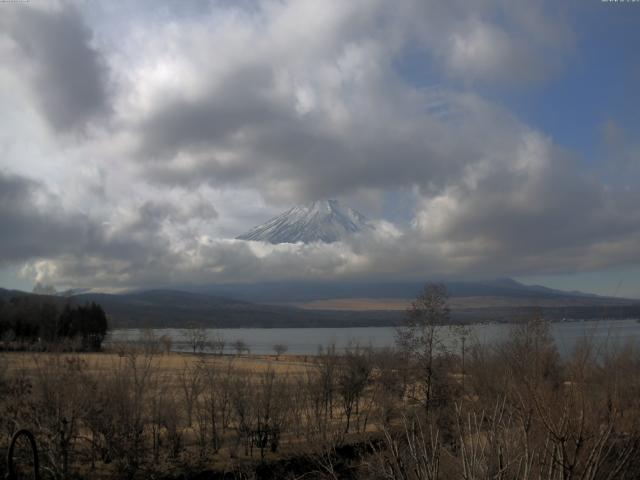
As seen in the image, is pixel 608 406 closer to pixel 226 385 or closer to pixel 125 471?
pixel 125 471

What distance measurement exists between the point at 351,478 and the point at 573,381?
23320 mm

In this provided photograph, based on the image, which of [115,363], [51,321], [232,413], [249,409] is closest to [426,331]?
[249,409]

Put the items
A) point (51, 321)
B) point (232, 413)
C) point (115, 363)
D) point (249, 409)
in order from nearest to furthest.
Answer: point (249, 409), point (232, 413), point (115, 363), point (51, 321)

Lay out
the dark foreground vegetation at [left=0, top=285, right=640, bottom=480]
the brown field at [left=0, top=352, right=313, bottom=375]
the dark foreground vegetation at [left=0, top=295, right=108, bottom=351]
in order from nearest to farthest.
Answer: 1. the dark foreground vegetation at [left=0, top=285, right=640, bottom=480]
2. the brown field at [left=0, top=352, right=313, bottom=375]
3. the dark foreground vegetation at [left=0, top=295, right=108, bottom=351]

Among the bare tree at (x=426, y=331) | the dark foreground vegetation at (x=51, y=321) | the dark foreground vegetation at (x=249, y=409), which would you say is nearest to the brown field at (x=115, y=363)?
the dark foreground vegetation at (x=249, y=409)

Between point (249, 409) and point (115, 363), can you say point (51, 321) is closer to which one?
point (115, 363)

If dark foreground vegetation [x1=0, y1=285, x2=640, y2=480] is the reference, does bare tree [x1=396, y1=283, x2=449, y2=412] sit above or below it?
above

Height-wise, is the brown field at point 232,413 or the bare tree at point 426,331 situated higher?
the bare tree at point 426,331

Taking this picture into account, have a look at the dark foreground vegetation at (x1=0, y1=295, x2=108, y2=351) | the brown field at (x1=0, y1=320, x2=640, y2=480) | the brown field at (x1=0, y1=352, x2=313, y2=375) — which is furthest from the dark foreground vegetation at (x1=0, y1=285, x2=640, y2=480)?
the dark foreground vegetation at (x1=0, y1=295, x2=108, y2=351)

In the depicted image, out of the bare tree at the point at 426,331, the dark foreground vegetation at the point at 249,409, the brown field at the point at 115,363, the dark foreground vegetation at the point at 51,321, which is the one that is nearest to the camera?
the dark foreground vegetation at the point at 249,409

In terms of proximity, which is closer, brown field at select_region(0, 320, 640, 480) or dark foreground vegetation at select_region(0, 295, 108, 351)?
brown field at select_region(0, 320, 640, 480)

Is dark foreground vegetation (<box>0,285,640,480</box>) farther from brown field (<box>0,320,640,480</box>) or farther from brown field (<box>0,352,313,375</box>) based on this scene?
brown field (<box>0,352,313,375</box>)

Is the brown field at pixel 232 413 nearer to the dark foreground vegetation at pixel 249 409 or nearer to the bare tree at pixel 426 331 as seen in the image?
the dark foreground vegetation at pixel 249 409

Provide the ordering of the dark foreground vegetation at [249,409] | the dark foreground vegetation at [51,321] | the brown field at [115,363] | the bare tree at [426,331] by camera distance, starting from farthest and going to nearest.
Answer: the dark foreground vegetation at [51,321] < the bare tree at [426,331] < the brown field at [115,363] < the dark foreground vegetation at [249,409]
